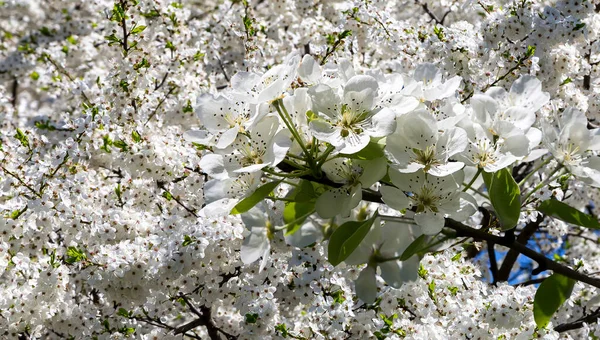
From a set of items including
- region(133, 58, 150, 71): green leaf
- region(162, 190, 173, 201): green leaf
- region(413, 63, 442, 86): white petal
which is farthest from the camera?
region(133, 58, 150, 71): green leaf

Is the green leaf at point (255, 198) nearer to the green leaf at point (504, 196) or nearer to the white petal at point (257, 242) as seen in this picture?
the white petal at point (257, 242)

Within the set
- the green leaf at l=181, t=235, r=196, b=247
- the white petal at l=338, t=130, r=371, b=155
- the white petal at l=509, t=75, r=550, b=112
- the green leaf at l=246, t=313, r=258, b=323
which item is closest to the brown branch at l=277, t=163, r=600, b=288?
the white petal at l=338, t=130, r=371, b=155

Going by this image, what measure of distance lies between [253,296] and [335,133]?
2.51 meters

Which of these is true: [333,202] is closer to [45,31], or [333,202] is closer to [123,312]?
[123,312]

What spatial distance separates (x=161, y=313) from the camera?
4094 millimetres

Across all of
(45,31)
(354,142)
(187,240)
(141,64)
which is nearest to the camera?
(354,142)

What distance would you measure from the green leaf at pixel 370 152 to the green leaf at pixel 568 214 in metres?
0.44

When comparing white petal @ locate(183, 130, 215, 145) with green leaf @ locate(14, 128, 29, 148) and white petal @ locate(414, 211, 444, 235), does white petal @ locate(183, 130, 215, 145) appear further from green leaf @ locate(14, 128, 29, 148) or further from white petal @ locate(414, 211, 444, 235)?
green leaf @ locate(14, 128, 29, 148)

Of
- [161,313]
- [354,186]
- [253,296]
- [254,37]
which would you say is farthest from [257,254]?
[254,37]

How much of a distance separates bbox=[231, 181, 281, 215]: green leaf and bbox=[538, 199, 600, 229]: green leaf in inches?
26.1

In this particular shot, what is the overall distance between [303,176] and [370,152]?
0.17 meters

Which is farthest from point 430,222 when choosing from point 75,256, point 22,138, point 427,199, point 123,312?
point 22,138

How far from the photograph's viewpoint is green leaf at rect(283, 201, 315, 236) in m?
1.57

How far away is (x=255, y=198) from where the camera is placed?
1542 mm
